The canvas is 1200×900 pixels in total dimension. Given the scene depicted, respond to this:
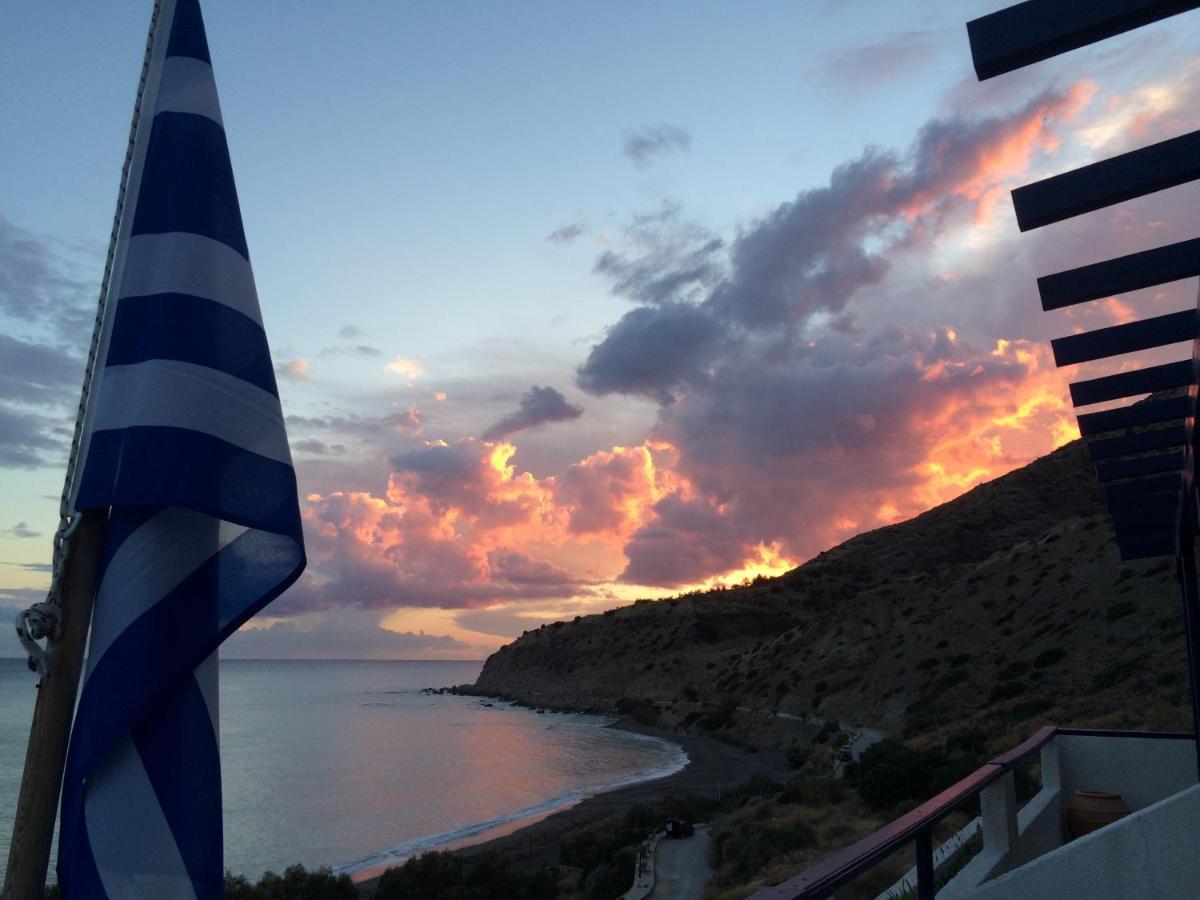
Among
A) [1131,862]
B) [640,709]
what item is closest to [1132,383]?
[1131,862]

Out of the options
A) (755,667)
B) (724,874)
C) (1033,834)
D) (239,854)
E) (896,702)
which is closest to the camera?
(1033,834)

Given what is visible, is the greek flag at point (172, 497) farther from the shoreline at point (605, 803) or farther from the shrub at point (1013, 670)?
the shrub at point (1013, 670)

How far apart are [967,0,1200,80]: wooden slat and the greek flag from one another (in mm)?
2415

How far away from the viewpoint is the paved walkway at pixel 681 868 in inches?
635

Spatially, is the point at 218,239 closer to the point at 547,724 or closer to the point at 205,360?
the point at 205,360

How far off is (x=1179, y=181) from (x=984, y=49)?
944 mm

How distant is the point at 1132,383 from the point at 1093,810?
3.85 m

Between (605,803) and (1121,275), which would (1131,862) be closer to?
(1121,275)

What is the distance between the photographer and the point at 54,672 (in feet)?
7.84

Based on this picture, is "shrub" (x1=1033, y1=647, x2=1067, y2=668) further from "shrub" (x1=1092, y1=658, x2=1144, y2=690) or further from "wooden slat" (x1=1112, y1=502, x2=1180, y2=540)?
"wooden slat" (x1=1112, y1=502, x2=1180, y2=540)

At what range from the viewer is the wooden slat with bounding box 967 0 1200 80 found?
2.51 meters

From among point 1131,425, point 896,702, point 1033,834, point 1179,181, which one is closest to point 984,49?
point 1179,181

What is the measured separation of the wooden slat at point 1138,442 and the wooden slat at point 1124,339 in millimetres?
1045

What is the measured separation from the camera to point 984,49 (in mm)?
2699
